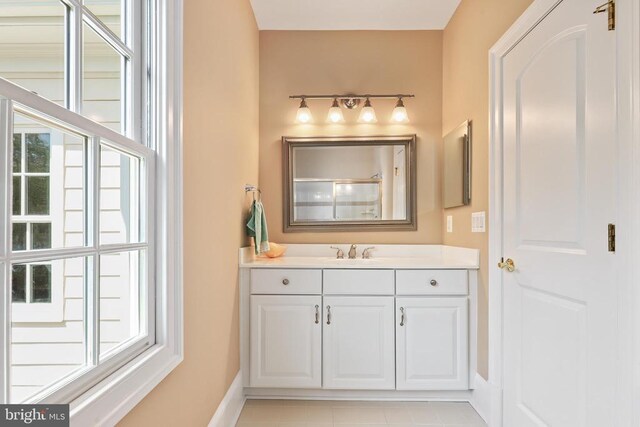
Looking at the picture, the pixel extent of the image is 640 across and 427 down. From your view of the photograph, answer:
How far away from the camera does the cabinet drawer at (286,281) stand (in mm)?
2242

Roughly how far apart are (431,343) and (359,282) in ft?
1.89

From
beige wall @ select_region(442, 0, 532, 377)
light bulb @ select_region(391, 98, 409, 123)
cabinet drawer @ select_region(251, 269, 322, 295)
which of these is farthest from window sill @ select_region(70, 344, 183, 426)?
light bulb @ select_region(391, 98, 409, 123)

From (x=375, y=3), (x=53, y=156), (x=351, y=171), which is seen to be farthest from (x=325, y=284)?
(x=375, y=3)

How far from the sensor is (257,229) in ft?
7.64

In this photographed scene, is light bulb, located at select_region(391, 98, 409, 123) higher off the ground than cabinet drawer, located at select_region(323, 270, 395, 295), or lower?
higher

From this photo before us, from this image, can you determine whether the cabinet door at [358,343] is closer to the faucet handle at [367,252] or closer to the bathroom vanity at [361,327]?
the bathroom vanity at [361,327]

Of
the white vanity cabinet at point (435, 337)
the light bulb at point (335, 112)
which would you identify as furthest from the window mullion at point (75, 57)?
the light bulb at point (335, 112)

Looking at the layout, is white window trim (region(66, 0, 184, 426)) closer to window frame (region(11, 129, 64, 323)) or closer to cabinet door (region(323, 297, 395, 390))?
window frame (region(11, 129, 64, 323))

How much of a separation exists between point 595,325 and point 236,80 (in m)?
2.06

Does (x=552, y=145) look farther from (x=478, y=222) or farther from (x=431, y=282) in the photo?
(x=431, y=282)

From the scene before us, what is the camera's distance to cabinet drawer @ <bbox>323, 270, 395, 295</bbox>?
222 centimetres

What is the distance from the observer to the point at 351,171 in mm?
2809

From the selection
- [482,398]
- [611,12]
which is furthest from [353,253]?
[611,12]

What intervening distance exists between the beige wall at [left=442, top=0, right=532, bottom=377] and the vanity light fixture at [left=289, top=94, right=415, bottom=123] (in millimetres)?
375
